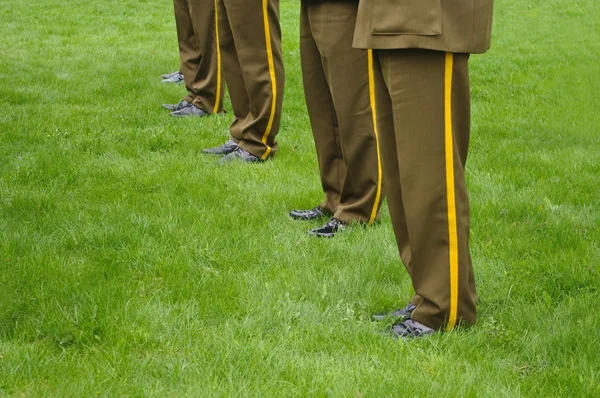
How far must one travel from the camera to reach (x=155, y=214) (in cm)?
413

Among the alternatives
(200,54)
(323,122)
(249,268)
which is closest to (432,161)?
(249,268)

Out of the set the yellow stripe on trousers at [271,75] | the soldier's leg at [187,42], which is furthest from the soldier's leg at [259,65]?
the soldier's leg at [187,42]

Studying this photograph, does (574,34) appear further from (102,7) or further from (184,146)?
(184,146)

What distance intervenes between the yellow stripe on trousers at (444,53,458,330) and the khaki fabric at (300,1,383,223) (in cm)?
112

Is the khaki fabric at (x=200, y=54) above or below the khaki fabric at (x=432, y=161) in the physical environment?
below

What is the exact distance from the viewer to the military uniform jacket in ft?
8.46

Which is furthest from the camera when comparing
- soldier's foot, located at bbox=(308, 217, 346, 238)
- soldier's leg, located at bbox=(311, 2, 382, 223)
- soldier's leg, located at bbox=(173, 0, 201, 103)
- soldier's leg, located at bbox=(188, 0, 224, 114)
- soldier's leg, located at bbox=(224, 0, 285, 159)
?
soldier's leg, located at bbox=(173, 0, 201, 103)

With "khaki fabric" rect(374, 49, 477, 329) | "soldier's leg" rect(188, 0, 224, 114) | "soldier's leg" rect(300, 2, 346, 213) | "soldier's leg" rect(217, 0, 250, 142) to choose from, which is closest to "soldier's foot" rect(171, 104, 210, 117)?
"soldier's leg" rect(188, 0, 224, 114)

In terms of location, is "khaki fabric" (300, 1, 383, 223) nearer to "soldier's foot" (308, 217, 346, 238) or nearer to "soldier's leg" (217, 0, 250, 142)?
"soldier's foot" (308, 217, 346, 238)

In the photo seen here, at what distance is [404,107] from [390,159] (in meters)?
0.22

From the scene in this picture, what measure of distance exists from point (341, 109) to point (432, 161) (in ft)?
3.81

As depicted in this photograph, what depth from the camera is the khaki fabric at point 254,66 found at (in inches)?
198

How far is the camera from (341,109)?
3814mm

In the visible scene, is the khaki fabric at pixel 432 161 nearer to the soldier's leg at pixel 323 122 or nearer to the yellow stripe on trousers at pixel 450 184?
the yellow stripe on trousers at pixel 450 184
